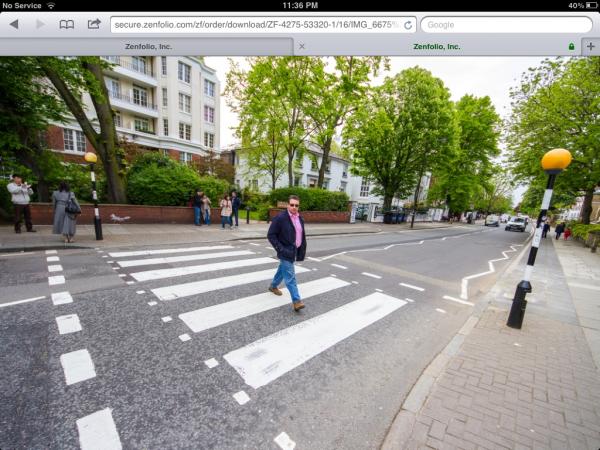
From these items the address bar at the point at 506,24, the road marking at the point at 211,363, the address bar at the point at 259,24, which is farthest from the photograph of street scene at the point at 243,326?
the address bar at the point at 259,24

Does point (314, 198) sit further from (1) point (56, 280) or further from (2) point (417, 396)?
(2) point (417, 396)

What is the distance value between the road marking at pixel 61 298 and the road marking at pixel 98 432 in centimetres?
295

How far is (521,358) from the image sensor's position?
11.5 feet

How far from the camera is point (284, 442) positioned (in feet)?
6.82

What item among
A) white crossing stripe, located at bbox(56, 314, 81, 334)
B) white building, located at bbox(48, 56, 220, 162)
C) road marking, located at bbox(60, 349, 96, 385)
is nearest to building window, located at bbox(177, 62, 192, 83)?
white building, located at bbox(48, 56, 220, 162)

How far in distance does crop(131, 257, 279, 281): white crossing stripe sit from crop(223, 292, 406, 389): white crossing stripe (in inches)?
129

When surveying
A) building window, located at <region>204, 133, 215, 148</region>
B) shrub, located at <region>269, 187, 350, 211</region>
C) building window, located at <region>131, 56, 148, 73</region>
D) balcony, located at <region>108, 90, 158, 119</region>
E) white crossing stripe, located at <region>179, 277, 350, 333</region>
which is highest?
building window, located at <region>131, 56, 148, 73</region>

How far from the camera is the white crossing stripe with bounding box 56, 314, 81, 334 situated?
11.1ft

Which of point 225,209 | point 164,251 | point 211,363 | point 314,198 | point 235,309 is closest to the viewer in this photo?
point 211,363

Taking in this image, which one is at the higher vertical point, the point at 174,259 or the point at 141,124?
the point at 141,124

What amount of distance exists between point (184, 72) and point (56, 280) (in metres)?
30.8

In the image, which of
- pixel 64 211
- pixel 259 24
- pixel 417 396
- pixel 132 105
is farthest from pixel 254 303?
pixel 132 105

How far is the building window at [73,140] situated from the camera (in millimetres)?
22594

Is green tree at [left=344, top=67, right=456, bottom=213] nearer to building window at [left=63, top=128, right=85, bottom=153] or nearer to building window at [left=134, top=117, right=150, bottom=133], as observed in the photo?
building window at [left=134, top=117, right=150, bottom=133]
